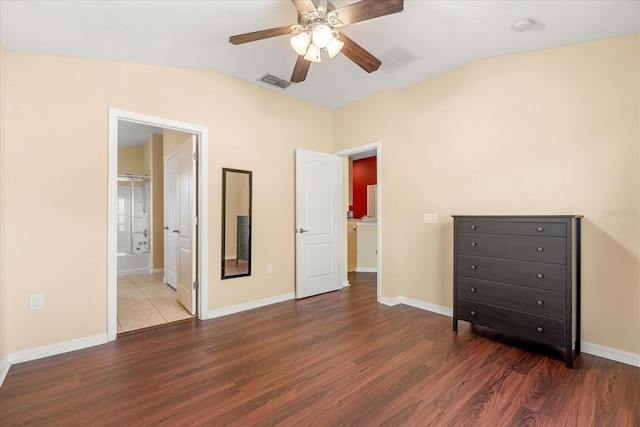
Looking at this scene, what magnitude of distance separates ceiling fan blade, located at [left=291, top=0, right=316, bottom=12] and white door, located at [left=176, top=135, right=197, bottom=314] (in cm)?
197

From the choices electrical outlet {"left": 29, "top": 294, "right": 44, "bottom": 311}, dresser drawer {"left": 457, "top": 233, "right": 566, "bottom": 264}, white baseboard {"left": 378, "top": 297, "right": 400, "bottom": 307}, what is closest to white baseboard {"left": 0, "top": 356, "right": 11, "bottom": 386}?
electrical outlet {"left": 29, "top": 294, "right": 44, "bottom": 311}

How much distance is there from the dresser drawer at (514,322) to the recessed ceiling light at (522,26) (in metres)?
2.32

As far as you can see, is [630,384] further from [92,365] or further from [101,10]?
[101,10]

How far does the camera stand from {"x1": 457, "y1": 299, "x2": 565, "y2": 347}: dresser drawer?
7.48 ft

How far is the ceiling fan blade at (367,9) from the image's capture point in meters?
1.78

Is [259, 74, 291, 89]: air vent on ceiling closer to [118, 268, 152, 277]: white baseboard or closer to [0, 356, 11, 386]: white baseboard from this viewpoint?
[0, 356, 11, 386]: white baseboard

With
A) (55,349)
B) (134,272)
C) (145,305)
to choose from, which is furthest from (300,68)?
(134,272)

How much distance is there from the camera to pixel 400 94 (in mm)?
3795

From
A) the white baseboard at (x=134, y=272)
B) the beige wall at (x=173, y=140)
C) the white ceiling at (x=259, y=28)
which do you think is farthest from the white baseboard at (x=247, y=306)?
the white baseboard at (x=134, y=272)

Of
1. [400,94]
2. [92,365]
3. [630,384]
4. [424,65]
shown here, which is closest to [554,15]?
[424,65]

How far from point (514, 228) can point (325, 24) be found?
2215 millimetres

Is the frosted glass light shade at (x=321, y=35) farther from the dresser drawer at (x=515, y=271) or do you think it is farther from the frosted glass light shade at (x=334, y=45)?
the dresser drawer at (x=515, y=271)

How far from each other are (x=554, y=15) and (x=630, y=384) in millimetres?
2683

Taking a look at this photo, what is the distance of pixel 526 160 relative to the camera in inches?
109
